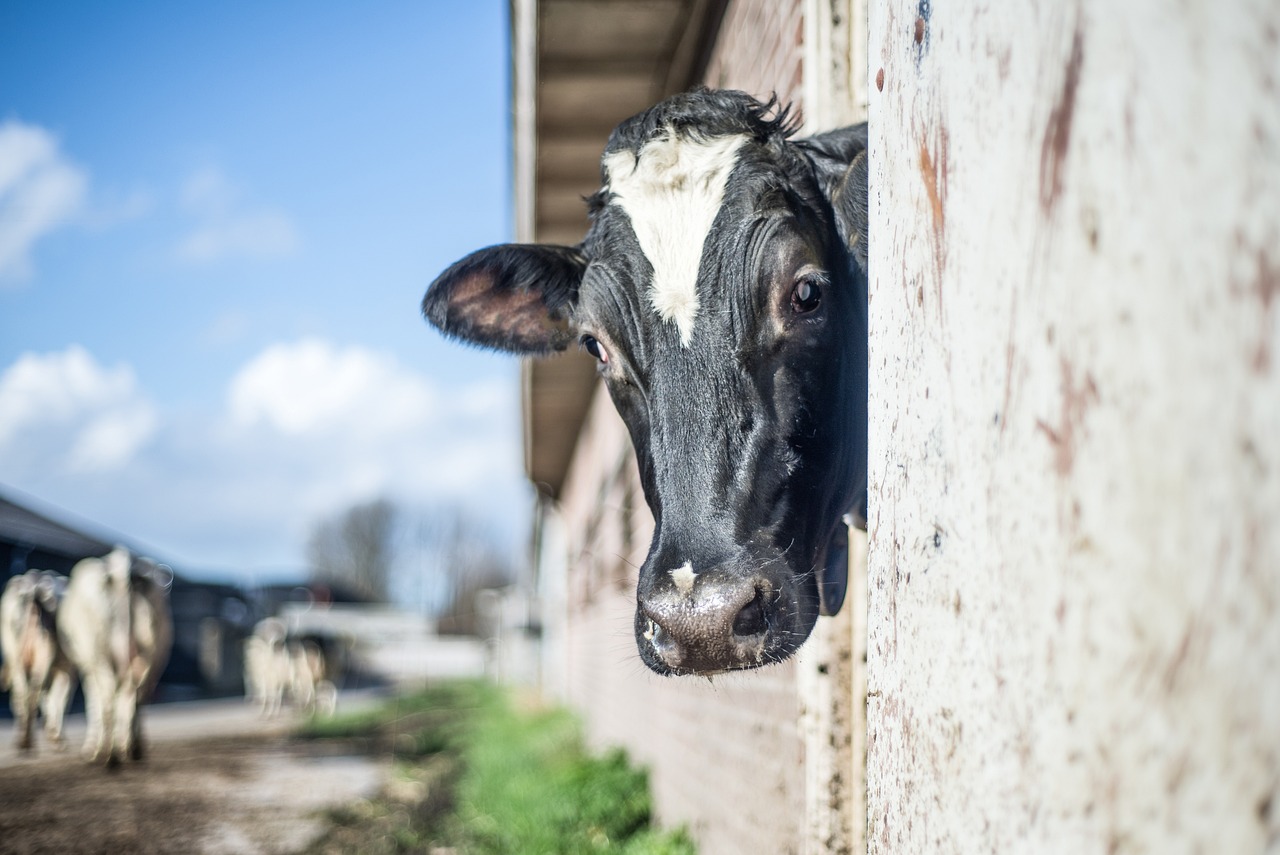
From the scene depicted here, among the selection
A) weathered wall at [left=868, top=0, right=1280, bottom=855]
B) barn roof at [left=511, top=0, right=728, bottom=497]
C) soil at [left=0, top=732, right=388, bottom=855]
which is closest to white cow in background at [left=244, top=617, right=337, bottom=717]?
soil at [left=0, top=732, right=388, bottom=855]

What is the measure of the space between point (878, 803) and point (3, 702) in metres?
21.4

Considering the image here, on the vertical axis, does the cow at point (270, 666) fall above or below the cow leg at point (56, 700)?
below

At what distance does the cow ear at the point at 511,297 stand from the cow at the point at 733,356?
0.20 meters

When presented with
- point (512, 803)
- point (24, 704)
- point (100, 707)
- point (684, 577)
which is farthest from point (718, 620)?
point (24, 704)

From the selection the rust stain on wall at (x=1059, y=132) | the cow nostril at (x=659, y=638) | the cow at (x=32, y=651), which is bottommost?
the cow at (x=32, y=651)

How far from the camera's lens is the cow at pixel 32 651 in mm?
10930

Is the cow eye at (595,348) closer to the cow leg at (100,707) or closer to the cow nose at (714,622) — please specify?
the cow nose at (714,622)

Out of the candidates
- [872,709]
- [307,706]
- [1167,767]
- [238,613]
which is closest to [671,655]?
[872,709]

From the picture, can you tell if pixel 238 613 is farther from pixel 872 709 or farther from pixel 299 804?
pixel 872 709

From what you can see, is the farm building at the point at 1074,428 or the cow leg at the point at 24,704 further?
the cow leg at the point at 24,704

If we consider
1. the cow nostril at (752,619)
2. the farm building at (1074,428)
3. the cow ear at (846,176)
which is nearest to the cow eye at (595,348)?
the cow ear at (846,176)

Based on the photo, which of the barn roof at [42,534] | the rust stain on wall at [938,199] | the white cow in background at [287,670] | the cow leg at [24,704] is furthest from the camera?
the white cow in background at [287,670]

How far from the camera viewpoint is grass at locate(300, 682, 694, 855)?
521 cm

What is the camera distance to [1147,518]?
898 millimetres
